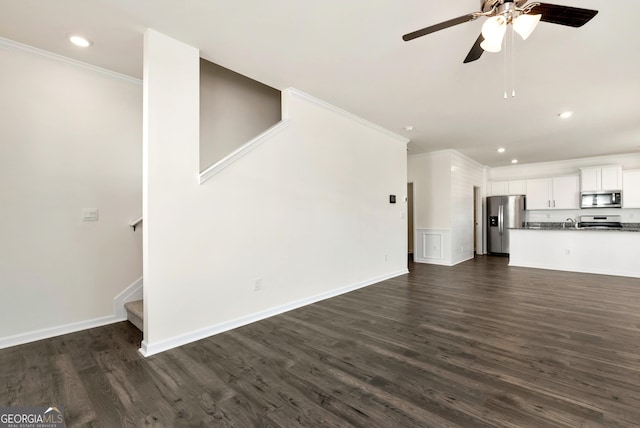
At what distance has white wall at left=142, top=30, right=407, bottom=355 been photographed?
2510 millimetres

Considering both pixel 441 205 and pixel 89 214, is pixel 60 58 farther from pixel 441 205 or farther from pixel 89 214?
pixel 441 205

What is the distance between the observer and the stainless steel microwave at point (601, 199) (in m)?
6.85

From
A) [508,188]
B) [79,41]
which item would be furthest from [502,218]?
[79,41]

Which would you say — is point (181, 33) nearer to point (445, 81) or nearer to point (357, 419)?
point (445, 81)

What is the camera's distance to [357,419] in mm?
1652

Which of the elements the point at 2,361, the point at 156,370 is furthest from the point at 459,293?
the point at 2,361

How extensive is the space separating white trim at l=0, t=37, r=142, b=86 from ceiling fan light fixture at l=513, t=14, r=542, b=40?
3765 mm

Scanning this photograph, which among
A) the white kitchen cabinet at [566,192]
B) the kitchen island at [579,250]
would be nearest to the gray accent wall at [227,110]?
the kitchen island at [579,250]

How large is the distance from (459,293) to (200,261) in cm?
367

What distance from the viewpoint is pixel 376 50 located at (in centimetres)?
272

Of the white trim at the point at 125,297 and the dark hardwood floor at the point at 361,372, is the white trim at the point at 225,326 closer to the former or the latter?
the dark hardwood floor at the point at 361,372

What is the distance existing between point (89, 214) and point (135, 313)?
3.87ft

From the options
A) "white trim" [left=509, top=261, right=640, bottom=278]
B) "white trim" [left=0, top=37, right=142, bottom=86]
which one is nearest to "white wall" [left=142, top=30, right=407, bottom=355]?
"white trim" [left=0, top=37, right=142, bottom=86]

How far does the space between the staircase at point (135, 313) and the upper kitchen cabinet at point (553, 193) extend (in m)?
9.42
